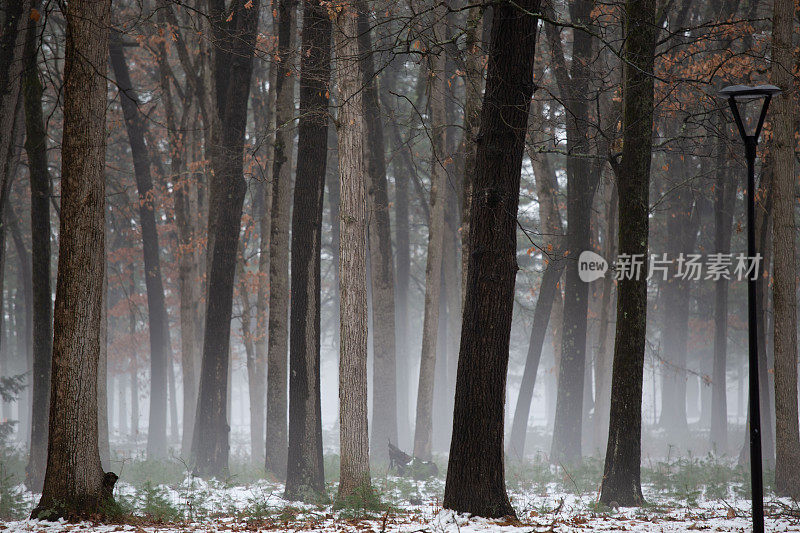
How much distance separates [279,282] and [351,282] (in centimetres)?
344

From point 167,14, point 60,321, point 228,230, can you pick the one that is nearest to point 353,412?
point 60,321

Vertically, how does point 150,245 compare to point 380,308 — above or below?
above

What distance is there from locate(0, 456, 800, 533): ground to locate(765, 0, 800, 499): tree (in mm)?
851

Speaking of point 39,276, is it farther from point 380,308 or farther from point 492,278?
point 492,278

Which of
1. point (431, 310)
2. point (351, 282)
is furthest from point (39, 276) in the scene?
point (431, 310)

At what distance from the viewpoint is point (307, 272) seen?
1029 centimetres

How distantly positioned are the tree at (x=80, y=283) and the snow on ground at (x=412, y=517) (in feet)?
1.57

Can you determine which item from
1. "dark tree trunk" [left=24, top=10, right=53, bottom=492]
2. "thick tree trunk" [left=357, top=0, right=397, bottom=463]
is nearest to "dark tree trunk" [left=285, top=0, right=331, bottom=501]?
"dark tree trunk" [left=24, top=10, right=53, bottom=492]

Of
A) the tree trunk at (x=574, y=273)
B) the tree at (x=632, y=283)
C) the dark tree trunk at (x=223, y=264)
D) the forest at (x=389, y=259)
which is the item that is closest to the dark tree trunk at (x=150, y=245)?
the forest at (x=389, y=259)

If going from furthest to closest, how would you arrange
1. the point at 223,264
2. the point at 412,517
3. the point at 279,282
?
the point at 223,264
the point at 279,282
the point at 412,517

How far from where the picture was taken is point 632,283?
926 centimetres

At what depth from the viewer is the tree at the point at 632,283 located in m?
9.11

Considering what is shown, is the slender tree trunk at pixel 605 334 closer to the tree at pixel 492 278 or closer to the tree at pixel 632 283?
the tree at pixel 632 283

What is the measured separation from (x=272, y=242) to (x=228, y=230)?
126 cm
